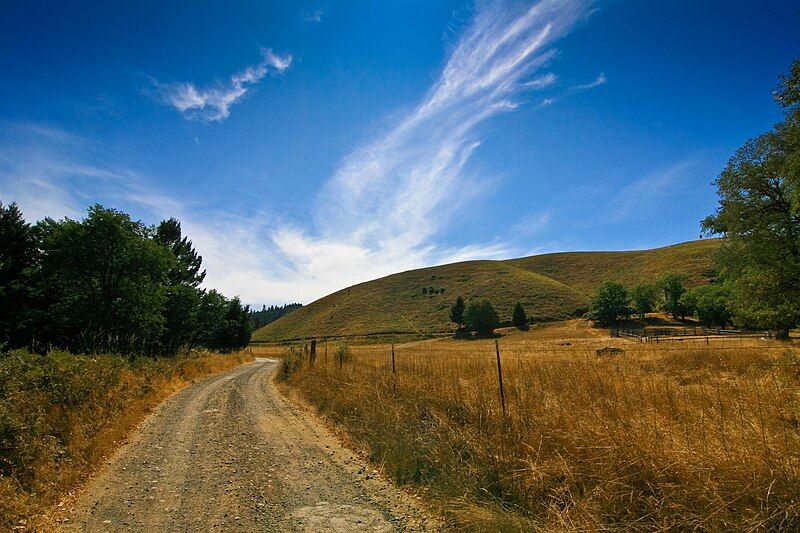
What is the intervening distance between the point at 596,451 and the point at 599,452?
0.17ft

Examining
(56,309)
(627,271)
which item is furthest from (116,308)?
(627,271)

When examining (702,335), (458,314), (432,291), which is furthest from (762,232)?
(432,291)

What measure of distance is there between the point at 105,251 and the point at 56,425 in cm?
2116

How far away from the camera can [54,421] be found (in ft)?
22.9

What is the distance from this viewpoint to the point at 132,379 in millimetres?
12852

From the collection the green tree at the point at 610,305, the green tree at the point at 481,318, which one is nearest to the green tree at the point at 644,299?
the green tree at the point at 610,305

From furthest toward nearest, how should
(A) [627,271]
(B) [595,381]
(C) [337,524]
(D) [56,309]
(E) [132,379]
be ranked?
(A) [627,271] → (D) [56,309] → (E) [132,379] → (B) [595,381] → (C) [337,524]

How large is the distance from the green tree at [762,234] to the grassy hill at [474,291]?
71919mm

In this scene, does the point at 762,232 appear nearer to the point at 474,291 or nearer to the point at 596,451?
the point at 596,451

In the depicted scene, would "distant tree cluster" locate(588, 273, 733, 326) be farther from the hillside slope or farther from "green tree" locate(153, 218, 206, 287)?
"green tree" locate(153, 218, 206, 287)

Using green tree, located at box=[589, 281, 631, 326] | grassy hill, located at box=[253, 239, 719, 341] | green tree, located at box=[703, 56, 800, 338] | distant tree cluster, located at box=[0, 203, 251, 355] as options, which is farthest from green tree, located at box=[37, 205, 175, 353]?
green tree, located at box=[589, 281, 631, 326]

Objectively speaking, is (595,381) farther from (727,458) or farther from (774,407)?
(727,458)

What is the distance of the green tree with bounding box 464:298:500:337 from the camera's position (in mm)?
84625

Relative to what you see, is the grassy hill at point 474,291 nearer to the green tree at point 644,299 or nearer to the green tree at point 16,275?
the green tree at point 644,299
